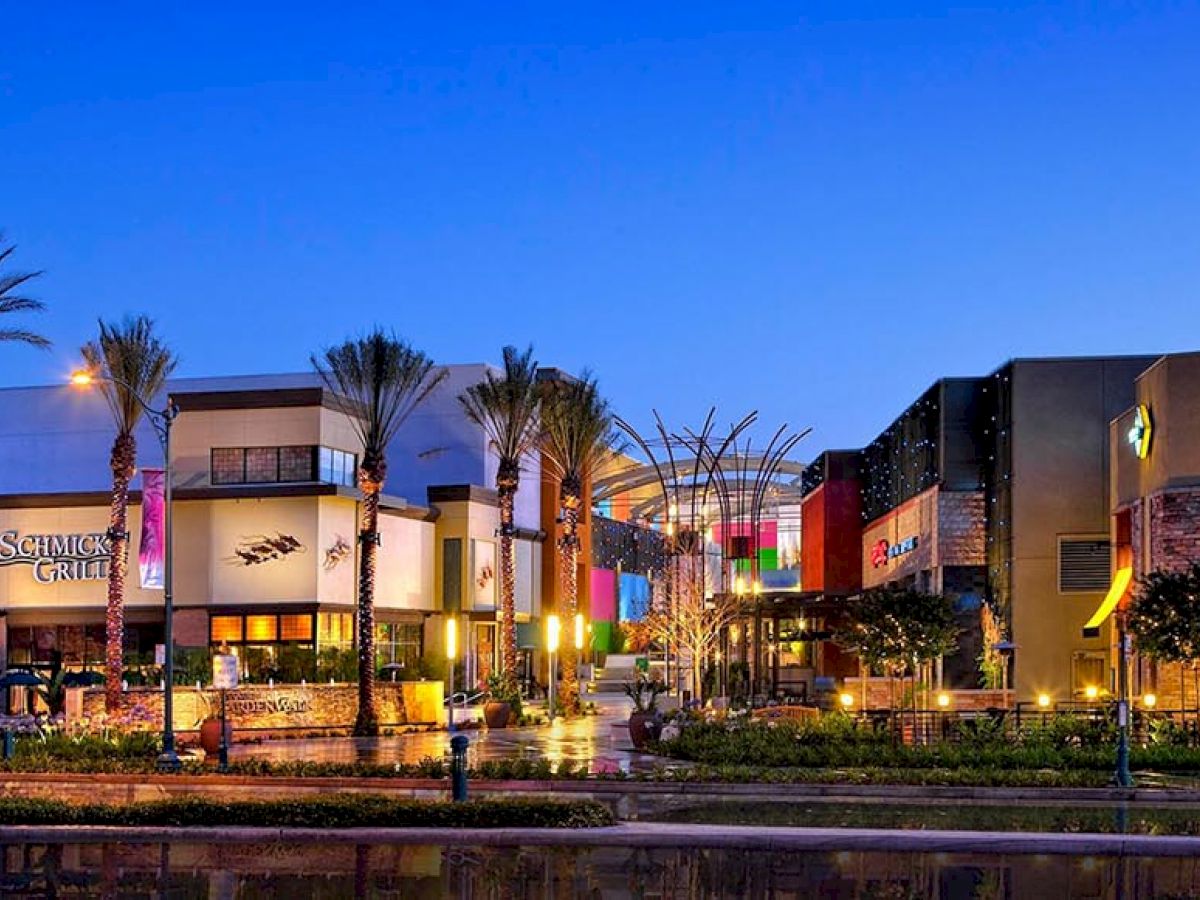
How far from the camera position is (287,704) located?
2032 inches

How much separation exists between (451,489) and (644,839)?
50402 mm

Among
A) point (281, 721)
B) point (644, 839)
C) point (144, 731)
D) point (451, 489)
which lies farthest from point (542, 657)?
point (644, 839)

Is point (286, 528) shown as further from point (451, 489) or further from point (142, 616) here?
point (451, 489)

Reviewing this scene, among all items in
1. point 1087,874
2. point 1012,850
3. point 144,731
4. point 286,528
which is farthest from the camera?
point 286,528

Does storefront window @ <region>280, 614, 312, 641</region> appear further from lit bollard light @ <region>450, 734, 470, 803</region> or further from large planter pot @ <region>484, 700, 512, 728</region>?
lit bollard light @ <region>450, 734, 470, 803</region>

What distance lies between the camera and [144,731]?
4147cm

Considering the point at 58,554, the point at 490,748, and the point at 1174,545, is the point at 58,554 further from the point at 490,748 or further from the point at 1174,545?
the point at 1174,545

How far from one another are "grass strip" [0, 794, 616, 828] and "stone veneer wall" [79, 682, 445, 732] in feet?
72.8

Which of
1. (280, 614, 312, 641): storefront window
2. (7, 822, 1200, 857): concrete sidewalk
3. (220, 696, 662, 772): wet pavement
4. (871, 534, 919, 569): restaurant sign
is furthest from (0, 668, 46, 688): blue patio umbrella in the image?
(871, 534, 919, 569): restaurant sign

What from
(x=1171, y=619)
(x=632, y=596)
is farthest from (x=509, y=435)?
(x=632, y=596)

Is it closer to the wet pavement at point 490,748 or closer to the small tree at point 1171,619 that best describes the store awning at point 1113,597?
the small tree at point 1171,619

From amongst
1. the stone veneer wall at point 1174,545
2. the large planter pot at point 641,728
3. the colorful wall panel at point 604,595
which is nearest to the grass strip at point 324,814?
the large planter pot at point 641,728

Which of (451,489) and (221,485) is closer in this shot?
(221,485)

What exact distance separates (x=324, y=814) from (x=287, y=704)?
27.8 m
